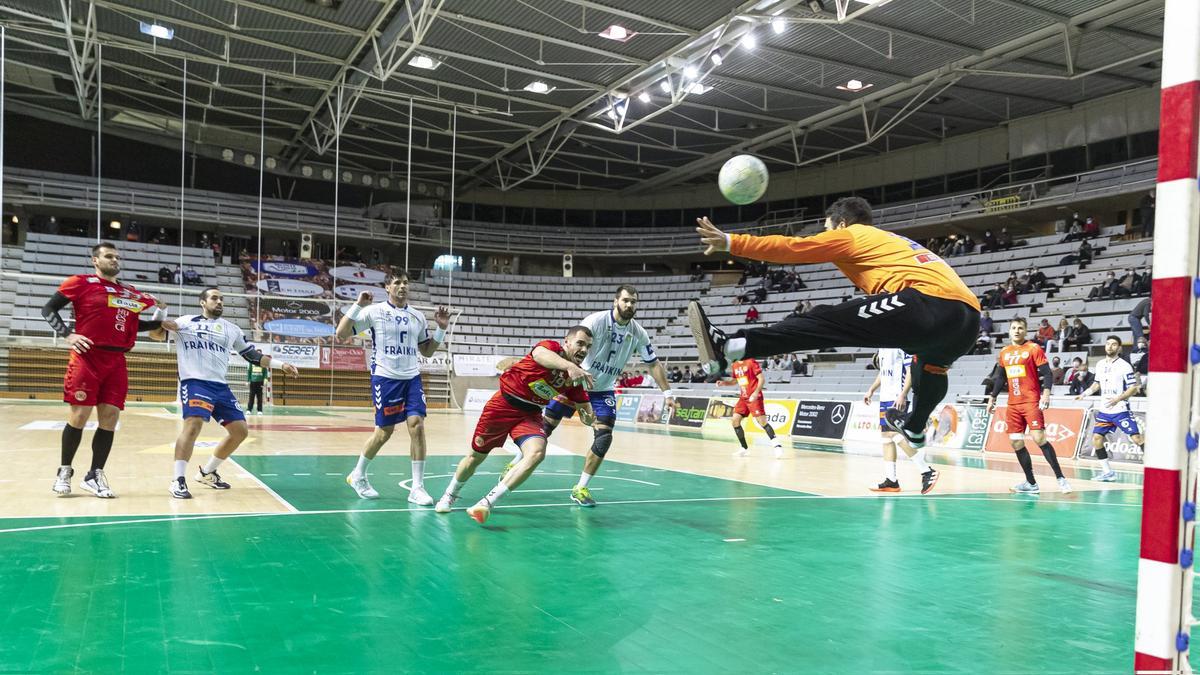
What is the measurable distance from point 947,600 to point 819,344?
1.60 m

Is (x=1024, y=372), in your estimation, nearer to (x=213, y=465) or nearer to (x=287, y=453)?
(x=213, y=465)

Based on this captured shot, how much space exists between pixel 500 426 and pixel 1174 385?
5.48 m

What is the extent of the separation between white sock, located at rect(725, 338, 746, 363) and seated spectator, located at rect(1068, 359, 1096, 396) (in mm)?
16557

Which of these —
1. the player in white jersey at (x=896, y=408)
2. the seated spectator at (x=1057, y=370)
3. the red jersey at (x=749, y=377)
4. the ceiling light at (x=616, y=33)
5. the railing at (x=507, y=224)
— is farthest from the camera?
the railing at (x=507, y=224)

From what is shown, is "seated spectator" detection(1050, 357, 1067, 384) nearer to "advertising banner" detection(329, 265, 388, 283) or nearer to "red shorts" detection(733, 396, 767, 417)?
"red shorts" detection(733, 396, 767, 417)

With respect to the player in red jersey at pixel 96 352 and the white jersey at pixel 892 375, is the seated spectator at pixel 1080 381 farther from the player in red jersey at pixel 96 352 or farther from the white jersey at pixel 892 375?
the player in red jersey at pixel 96 352

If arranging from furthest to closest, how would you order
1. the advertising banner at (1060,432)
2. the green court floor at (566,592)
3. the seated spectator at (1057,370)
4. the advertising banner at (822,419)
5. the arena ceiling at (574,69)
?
the arena ceiling at (574,69) < the seated spectator at (1057,370) < the advertising banner at (822,419) < the advertising banner at (1060,432) < the green court floor at (566,592)

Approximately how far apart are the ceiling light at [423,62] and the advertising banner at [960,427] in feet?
57.9

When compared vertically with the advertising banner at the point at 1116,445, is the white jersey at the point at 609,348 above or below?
above

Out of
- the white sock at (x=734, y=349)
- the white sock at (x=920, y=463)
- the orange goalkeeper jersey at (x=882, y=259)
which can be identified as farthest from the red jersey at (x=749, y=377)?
the white sock at (x=734, y=349)

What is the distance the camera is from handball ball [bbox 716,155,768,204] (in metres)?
5.98

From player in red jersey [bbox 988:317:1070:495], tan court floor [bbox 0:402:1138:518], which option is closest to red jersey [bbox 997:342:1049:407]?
player in red jersey [bbox 988:317:1070:495]

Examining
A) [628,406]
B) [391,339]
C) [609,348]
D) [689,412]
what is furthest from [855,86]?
[391,339]

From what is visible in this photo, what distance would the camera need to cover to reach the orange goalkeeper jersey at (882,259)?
505 cm
